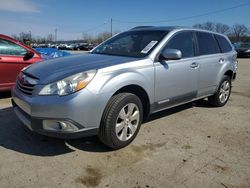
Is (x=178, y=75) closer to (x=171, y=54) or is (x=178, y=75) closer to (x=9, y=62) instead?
(x=171, y=54)

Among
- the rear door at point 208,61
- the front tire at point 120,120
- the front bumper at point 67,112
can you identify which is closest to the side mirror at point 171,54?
the front tire at point 120,120

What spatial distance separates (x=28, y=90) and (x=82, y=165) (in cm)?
117

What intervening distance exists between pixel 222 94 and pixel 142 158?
3.35 metres

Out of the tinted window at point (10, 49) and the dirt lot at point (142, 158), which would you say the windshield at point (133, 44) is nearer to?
the dirt lot at point (142, 158)

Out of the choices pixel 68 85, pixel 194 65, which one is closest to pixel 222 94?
pixel 194 65

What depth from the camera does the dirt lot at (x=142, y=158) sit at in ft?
9.60

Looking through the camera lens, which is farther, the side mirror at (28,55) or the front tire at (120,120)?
the side mirror at (28,55)

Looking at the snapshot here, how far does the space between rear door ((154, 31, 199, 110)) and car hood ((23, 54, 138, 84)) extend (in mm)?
596

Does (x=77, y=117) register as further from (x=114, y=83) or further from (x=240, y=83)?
(x=240, y=83)

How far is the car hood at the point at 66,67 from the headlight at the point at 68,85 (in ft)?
0.23

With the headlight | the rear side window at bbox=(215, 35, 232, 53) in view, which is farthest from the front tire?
the rear side window at bbox=(215, 35, 232, 53)

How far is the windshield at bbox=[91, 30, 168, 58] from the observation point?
4.20 m

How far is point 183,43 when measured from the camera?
15.5 ft

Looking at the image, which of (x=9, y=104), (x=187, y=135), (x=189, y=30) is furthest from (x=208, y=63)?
(x=9, y=104)
